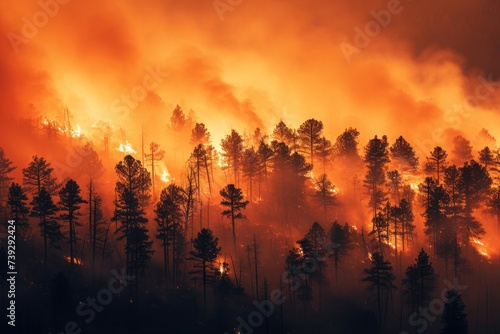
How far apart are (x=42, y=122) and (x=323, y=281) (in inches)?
3100

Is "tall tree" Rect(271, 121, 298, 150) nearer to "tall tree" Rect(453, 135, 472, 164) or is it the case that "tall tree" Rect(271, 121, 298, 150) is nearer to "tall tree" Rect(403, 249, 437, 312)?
"tall tree" Rect(453, 135, 472, 164)

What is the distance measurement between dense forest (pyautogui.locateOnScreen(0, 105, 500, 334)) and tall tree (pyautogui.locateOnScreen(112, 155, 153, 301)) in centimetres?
27

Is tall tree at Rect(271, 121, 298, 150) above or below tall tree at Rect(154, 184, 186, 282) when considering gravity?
above

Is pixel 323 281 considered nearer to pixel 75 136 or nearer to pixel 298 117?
pixel 75 136

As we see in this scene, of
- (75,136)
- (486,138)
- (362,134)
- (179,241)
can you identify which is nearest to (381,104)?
(362,134)

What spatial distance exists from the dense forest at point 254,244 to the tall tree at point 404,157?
10.1 inches

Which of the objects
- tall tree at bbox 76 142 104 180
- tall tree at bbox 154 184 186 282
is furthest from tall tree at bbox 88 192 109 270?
tall tree at bbox 76 142 104 180

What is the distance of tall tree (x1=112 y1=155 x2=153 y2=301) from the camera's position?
68.4 m

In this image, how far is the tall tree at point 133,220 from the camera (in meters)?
68.4

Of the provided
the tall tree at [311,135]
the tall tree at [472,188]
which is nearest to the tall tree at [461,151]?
the tall tree at [472,188]

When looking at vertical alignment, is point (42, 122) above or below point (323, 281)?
above

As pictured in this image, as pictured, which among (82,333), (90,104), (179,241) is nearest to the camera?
(82,333)

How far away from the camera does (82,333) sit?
2378 inches

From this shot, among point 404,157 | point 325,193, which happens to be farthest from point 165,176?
point 404,157
